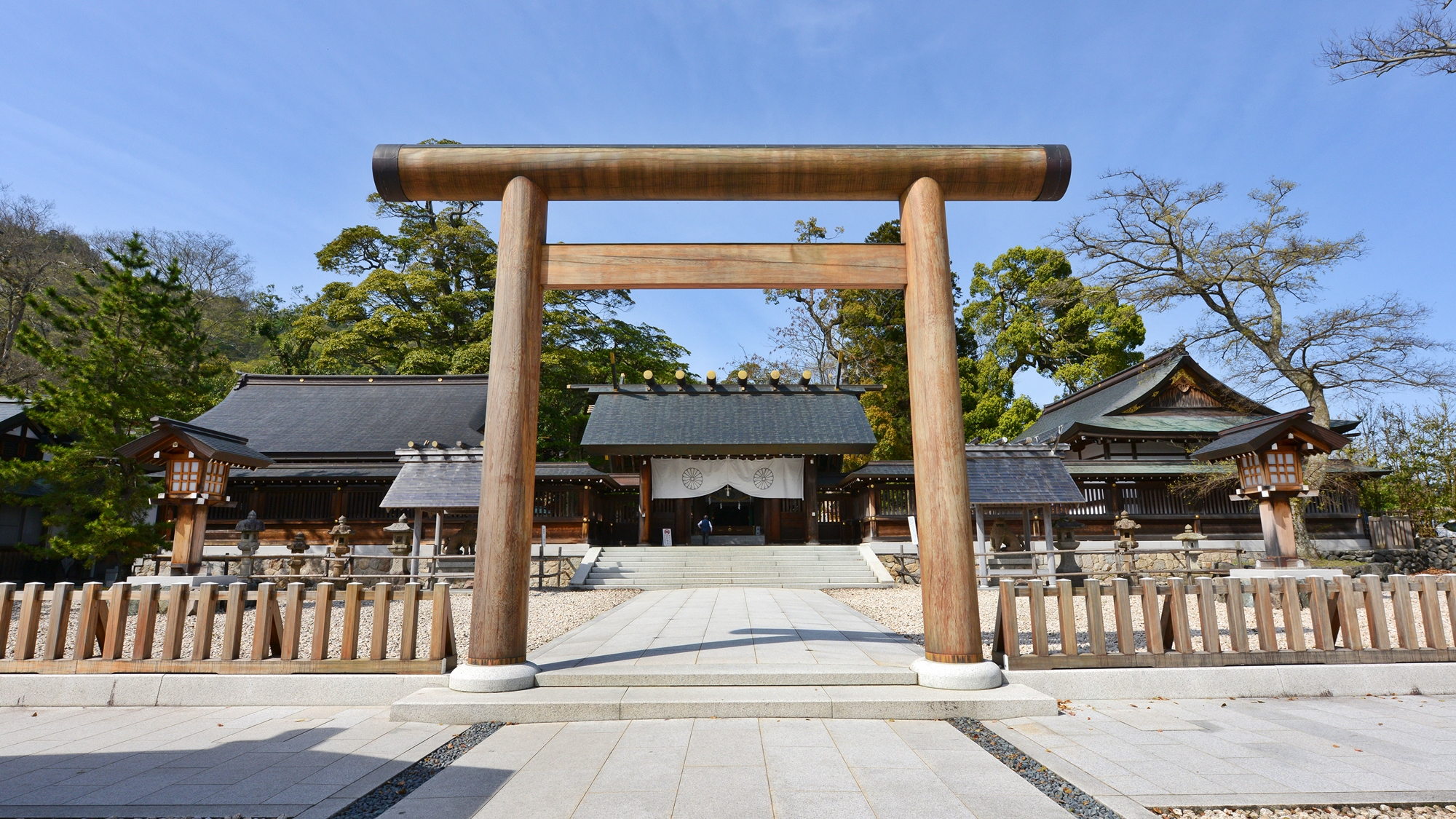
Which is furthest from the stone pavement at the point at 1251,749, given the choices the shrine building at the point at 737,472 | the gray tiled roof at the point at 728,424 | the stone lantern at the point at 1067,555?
the gray tiled roof at the point at 728,424

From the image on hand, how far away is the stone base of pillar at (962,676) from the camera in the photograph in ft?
14.0

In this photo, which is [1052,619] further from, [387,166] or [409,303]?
[409,303]

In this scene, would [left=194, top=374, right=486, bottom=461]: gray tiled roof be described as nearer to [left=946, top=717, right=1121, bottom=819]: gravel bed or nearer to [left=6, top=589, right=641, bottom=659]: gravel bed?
[left=6, top=589, right=641, bottom=659]: gravel bed

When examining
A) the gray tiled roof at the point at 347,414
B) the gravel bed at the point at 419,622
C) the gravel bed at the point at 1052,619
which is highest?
the gray tiled roof at the point at 347,414

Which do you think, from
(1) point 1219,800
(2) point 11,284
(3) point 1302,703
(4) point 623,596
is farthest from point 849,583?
(2) point 11,284

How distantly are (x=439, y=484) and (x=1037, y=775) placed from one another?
14.6 meters

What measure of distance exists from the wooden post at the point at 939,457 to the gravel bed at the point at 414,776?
9.50 feet

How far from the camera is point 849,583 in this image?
1468 cm

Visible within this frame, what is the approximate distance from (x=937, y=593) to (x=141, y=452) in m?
12.5

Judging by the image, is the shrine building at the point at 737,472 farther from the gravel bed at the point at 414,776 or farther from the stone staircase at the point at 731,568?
the gravel bed at the point at 414,776

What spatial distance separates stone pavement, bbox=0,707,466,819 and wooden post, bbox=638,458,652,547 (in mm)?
13909

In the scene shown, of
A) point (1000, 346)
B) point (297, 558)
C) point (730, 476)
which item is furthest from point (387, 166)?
point (1000, 346)

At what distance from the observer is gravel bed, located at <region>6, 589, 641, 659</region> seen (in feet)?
24.6

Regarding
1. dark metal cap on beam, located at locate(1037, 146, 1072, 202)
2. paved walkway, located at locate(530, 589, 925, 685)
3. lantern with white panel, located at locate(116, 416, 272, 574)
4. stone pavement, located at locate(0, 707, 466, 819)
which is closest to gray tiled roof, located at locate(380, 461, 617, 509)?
lantern with white panel, located at locate(116, 416, 272, 574)
